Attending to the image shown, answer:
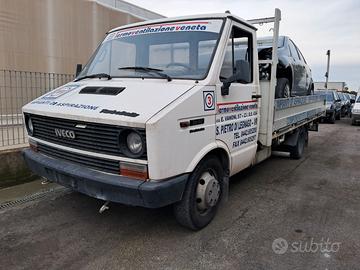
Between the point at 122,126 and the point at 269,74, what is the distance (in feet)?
9.68

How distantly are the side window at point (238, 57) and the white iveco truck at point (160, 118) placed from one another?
0.6 inches

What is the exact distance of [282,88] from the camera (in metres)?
6.25

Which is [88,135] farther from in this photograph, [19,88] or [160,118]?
[19,88]

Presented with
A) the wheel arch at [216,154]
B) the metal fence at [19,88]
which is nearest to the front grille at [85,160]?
the wheel arch at [216,154]

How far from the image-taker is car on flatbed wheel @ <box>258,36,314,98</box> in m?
5.59

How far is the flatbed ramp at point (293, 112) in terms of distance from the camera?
18.1ft

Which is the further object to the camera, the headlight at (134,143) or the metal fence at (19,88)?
the metal fence at (19,88)

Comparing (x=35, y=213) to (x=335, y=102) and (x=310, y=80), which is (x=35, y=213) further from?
(x=335, y=102)

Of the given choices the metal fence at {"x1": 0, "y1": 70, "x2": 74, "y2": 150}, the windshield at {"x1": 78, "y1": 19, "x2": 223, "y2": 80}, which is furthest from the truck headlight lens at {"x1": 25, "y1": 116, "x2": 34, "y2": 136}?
the metal fence at {"x1": 0, "y1": 70, "x2": 74, "y2": 150}

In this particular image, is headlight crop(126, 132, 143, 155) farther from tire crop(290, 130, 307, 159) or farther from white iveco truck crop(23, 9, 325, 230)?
tire crop(290, 130, 307, 159)

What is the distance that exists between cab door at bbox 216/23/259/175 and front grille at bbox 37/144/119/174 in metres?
1.26

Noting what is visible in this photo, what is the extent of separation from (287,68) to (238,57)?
2.82 meters

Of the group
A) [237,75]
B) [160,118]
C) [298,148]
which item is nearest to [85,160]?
[160,118]

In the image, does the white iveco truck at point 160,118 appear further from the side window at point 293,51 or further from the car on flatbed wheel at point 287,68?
the side window at point 293,51
